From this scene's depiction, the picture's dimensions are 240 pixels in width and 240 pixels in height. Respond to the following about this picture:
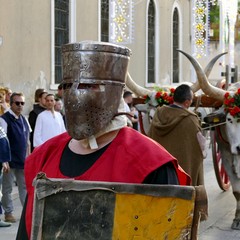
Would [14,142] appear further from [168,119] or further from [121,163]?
[121,163]

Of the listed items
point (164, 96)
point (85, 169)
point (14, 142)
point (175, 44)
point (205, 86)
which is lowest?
point (14, 142)

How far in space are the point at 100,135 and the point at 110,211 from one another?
445 mm

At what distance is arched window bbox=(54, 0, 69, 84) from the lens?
639 inches

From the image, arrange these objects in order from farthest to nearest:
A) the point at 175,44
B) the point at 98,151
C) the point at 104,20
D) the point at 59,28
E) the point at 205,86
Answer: the point at 175,44 → the point at 104,20 → the point at 59,28 → the point at 205,86 → the point at 98,151

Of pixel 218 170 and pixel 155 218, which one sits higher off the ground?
pixel 155 218

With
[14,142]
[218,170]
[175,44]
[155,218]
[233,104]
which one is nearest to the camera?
[155,218]

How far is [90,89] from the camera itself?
3.19m

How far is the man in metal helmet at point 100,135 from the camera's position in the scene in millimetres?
3098

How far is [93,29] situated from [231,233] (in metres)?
10.6

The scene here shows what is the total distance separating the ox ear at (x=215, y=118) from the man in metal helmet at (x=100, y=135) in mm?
5647

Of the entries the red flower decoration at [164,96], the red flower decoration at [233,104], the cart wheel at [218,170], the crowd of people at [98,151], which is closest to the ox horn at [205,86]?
the red flower decoration at [233,104]

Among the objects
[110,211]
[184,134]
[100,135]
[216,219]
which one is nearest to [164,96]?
[184,134]

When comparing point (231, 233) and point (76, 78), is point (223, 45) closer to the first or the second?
point (231, 233)

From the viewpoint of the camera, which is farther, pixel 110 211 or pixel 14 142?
pixel 14 142
